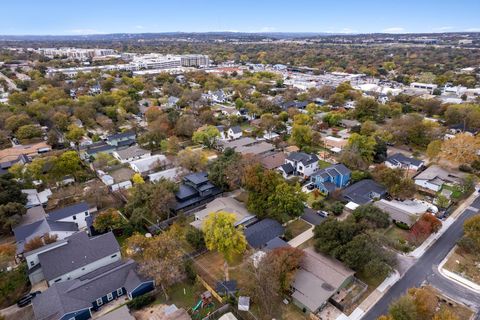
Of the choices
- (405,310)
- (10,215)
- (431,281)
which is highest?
(405,310)

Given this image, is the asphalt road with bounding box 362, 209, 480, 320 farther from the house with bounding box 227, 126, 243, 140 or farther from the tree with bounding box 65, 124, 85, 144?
the tree with bounding box 65, 124, 85, 144

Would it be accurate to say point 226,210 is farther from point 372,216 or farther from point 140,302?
point 372,216

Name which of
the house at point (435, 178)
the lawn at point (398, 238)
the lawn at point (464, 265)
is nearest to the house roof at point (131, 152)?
the lawn at point (398, 238)

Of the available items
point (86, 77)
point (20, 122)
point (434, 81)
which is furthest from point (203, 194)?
point (434, 81)

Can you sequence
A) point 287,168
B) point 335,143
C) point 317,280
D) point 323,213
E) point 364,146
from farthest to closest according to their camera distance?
point 335,143 → point 364,146 → point 287,168 → point 323,213 → point 317,280

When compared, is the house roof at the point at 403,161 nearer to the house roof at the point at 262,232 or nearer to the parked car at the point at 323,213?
the parked car at the point at 323,213

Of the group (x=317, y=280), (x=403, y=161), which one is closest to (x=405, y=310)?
(x=317, y=280)
